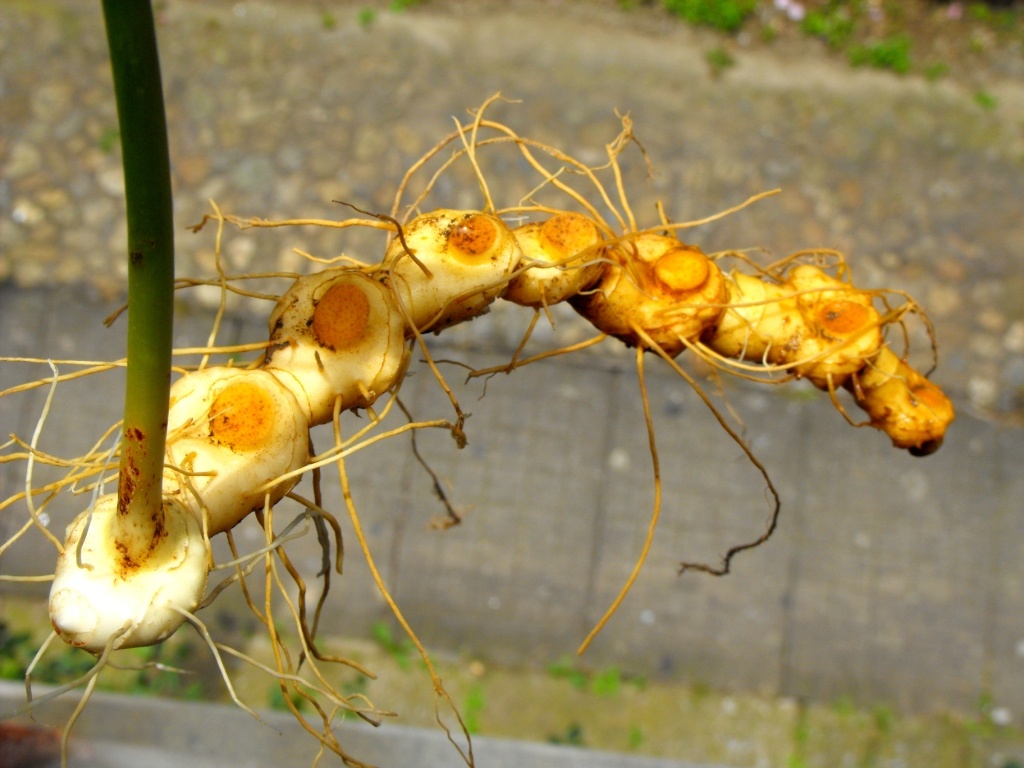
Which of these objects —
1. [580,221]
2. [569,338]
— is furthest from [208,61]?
[580,221]

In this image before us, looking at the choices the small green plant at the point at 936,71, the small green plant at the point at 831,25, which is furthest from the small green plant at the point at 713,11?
the small green plant at the point at 936,71

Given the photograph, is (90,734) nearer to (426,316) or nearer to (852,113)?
(426,316)

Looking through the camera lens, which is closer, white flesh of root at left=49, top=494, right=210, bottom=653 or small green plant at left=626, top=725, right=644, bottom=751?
white flesh of root at left=49, top=494, right=210, bottom=653

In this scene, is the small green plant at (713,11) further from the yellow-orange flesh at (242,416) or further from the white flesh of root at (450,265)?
the yellow-orange flesh at (242,416)

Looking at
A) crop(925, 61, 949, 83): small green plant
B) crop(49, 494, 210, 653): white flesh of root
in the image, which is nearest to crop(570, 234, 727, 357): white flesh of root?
crop(49, 494, 210, 653): white flesh of root

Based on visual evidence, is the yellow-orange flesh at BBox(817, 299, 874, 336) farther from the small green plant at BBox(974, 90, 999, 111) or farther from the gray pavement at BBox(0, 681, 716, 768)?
the small green plant at BBox(974, 90, 999, 111)

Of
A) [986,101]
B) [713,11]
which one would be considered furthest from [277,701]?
[986,101]

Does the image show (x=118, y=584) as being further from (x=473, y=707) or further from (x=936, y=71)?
(x=936, y=71)
